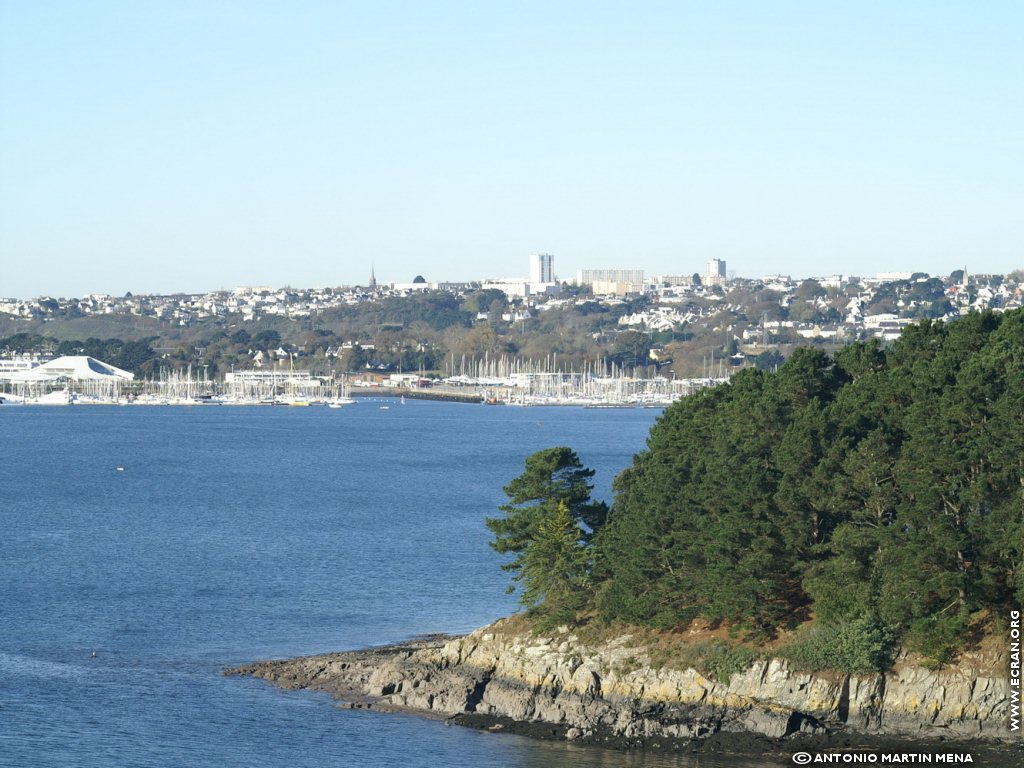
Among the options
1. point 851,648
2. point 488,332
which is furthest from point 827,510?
point 488,332

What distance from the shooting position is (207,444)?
69625mm


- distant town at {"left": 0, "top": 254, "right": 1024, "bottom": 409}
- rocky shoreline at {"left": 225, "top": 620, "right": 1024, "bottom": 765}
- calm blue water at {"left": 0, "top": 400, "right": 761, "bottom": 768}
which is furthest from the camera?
distant town at {"left": 0, "top": 254, "right": 1024, "bottom": 409}

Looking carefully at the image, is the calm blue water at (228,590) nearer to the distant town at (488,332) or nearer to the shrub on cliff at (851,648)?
the shrub on cliff at (851,648)

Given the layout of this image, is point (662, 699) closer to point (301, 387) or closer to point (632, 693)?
point (632, 693)

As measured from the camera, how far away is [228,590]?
98.2 ft

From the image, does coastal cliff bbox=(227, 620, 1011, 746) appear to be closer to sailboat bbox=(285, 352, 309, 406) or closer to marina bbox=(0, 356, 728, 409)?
marina bbox=(0, 356, 728, 409)

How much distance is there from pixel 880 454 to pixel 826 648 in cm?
271

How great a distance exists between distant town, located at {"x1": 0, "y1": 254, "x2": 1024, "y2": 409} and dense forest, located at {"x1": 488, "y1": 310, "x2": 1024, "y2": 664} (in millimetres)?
92848

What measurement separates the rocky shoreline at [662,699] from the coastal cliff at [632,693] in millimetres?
13

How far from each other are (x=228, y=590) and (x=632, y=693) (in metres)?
11.5

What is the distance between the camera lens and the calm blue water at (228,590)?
1986 cm

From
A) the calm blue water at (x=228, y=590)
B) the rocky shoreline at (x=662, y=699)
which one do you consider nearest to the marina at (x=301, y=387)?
the calm blue water at (x=228, y=590)

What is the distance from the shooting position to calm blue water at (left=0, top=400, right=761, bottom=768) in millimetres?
19859

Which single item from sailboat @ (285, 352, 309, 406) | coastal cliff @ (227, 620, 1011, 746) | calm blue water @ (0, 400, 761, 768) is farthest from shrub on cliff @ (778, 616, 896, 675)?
sailboat @ (285, 352, 309, 406)
